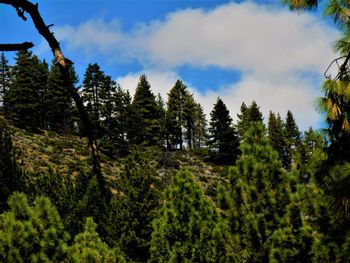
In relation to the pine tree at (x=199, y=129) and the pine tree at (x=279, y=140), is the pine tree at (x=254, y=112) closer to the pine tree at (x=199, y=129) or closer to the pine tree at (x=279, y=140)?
the pine tree at (x=279, y=140)

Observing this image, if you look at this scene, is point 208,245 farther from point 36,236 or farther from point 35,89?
point 35,89

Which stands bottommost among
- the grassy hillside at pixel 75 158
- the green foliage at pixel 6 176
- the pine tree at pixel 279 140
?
the green foliage at pixel 6 176

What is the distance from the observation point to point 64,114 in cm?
6925

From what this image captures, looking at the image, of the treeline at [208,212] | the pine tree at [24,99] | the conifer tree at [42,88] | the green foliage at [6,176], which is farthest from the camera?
the conifer tree at [42,88]

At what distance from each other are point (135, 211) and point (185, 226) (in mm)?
4038

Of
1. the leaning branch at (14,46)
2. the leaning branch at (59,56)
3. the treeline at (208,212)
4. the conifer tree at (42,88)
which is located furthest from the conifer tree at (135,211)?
the conifer tree at (42,88)

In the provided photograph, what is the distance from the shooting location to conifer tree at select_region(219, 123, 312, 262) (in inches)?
456

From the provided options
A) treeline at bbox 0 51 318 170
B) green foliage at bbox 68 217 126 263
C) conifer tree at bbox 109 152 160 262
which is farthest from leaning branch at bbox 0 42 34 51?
treeline at bbox 0 51 318 170

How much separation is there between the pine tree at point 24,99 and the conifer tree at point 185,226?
49243 millimetres

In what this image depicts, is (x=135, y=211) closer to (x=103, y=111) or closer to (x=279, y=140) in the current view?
(x=103, y=111)

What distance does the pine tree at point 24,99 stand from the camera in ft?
200

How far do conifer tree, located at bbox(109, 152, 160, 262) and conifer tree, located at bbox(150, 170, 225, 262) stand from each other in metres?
2.33

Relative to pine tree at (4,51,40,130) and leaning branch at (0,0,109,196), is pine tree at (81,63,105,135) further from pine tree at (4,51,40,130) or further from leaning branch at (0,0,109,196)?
leaning branch at (0,0,109,196)

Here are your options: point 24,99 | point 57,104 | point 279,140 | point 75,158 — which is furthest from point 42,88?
point 279,140
